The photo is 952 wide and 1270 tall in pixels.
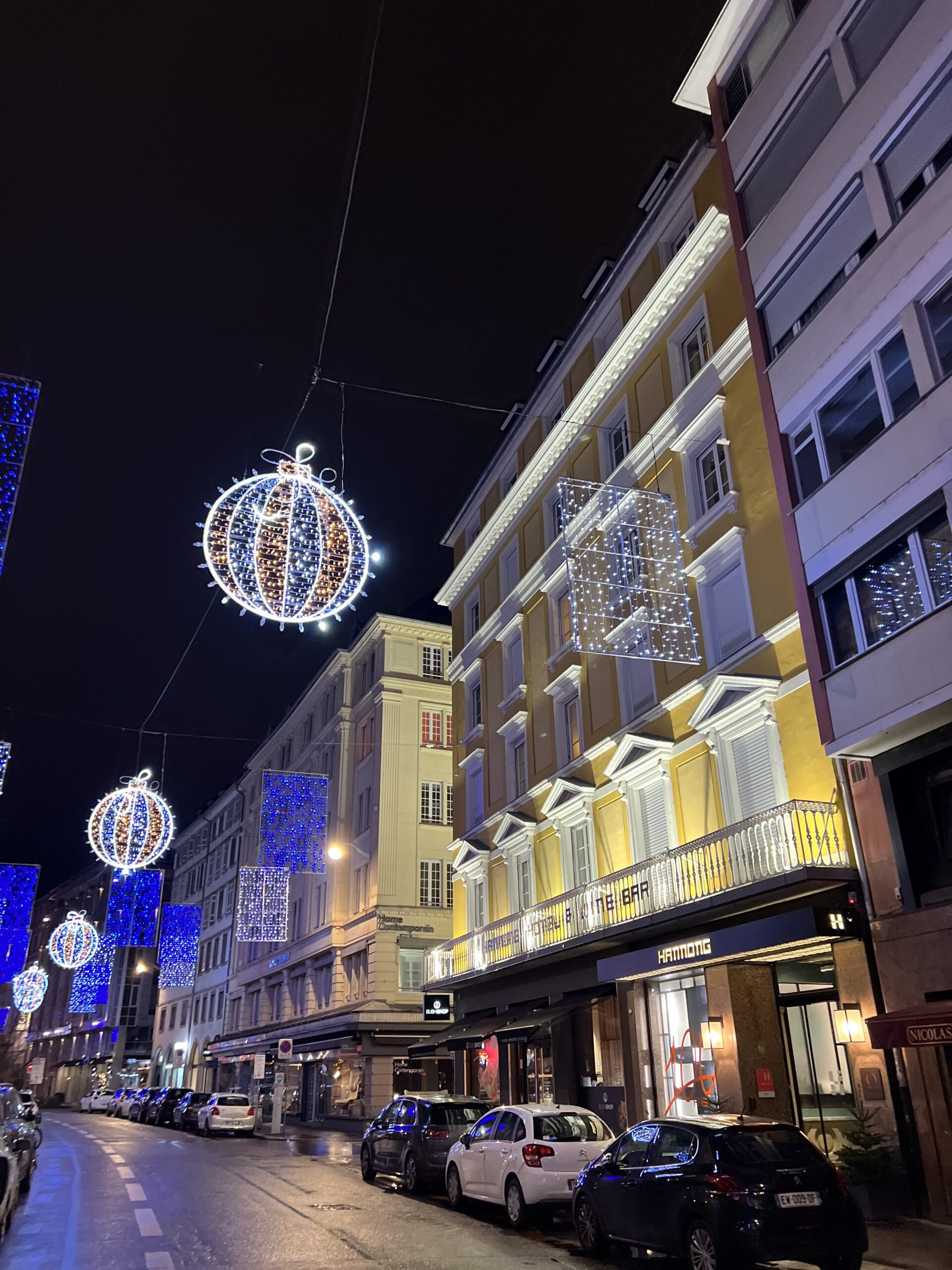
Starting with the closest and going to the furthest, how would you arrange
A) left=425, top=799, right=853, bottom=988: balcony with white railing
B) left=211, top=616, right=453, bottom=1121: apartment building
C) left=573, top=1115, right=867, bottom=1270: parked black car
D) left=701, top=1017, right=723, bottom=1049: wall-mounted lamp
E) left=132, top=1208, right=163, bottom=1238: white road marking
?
1. left=573, top=1115, right=867, bottom=1270: parked black car
2. left=132, top=1208, right=163, bottom=1238: white road marking
3. left=425, top=799, right=853, bottom=988: balcony with white railing
4. left=701, top=1017, right=723, bottom=1049: wall-mounted lamp
5. left=211, top=616, right=453, bottom=1121: apartment building

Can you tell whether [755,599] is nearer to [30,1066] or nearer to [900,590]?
[900,590]

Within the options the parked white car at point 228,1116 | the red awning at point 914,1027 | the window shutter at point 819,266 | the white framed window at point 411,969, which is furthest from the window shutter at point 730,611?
the parked white car at point 228,1116

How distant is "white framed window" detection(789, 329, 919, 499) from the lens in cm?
1333

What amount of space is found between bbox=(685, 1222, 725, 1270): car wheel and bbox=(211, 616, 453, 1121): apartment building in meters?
24.7

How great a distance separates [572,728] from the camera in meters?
23.2

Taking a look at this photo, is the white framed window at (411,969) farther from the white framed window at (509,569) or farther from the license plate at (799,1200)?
the license plate at (799,1200)

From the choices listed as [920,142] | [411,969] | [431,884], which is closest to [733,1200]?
[920,142]

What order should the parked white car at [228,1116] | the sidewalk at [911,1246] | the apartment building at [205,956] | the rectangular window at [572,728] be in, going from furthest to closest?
the apartment building at [205,956], the parked white car at [228,1116], the rectangular window at [572,728], the sidewalk at [911,1246]

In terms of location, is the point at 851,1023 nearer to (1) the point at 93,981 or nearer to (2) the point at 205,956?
(1) the point at 93,981

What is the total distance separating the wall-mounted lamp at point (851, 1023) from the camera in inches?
522

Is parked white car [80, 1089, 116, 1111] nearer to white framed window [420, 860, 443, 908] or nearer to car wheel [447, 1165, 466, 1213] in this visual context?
white framed window [420, 860, 443, 908]

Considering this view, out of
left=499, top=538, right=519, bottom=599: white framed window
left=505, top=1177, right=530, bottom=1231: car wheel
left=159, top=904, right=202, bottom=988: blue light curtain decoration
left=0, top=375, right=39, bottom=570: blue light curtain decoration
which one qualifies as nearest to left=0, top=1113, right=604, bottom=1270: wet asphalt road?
left=505, top=1177, right=530, bottom=1231: car wheel

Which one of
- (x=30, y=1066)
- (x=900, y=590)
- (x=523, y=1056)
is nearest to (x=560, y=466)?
(x=900, y=590)

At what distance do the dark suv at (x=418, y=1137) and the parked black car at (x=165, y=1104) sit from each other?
24.1 m
